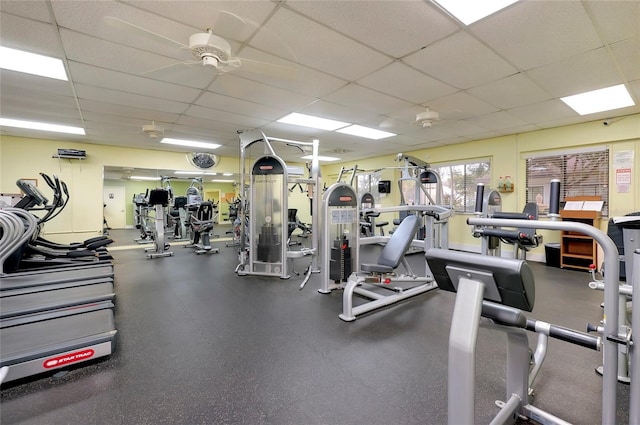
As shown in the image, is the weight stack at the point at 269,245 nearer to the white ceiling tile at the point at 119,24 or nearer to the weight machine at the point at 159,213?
the white ceiling tile at the point at 119,24

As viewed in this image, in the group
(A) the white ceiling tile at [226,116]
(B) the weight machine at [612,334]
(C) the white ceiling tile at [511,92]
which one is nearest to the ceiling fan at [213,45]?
(A) the white ceiling tile at [226,116]

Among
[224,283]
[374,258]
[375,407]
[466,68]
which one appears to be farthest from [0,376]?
[374,258]

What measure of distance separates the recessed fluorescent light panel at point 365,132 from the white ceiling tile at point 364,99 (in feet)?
3.27

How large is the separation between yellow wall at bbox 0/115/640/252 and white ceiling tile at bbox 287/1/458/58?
9.41 ft

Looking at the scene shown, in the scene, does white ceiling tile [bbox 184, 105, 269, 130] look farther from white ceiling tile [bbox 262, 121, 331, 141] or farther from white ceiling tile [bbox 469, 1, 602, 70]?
white ceiling tile [bbox 469, 1, 602, 70]

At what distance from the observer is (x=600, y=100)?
147 inches

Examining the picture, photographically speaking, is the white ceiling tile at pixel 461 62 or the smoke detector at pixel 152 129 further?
the smoke detector at pixel 152 129

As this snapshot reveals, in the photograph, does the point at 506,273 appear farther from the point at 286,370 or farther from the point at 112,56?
the point at 112,56

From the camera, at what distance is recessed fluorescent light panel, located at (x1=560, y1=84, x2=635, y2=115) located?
3430mm

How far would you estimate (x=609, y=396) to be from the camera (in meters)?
1.11

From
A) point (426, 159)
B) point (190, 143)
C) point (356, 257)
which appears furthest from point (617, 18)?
point (190, 143)

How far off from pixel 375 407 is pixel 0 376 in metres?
2.10

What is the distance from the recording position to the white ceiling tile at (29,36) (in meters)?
2.10

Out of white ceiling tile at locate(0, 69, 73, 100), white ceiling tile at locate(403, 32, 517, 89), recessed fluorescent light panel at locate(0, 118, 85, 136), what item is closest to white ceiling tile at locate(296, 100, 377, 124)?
white ceiling tile at locate(403, 32, 517, 89)
